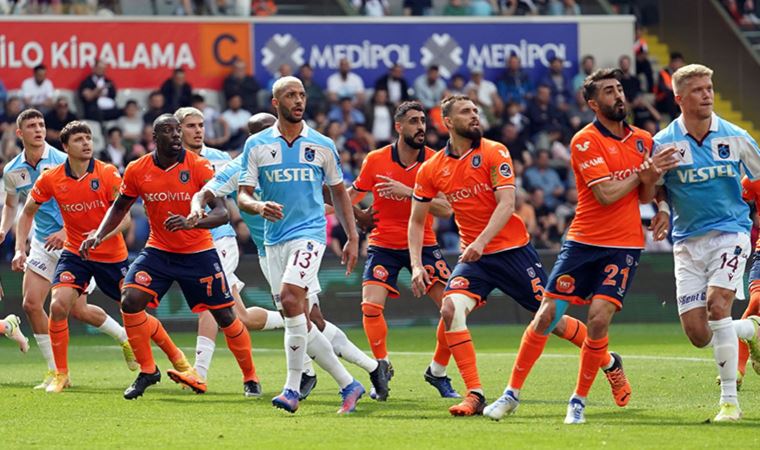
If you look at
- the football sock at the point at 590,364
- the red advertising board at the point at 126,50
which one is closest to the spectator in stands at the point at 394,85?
the red advertising board at the point at 126,50

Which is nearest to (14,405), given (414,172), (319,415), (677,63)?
(319,415)

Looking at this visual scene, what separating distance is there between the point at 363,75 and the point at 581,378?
1930cm

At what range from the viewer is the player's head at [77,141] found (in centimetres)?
1423

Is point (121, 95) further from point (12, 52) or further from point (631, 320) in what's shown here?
point (631, 320)

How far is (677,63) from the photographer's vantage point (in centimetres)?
3073

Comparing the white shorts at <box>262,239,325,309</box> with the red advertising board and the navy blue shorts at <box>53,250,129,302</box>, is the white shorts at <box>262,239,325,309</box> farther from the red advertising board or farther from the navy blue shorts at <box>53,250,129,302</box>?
the red advertising board

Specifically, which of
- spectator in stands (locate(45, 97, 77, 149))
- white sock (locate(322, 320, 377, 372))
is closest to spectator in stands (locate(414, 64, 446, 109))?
spectator in stands (locate(45, 97, 77, 149))

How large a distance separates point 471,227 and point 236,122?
15.1m

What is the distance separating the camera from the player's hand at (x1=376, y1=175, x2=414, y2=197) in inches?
515

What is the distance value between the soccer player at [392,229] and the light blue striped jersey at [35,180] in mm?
3332

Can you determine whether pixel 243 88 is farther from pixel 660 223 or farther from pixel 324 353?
pixel 660 223


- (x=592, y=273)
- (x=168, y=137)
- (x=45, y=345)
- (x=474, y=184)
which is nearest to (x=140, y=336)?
(x=168, y=137)

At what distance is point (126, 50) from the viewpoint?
28000mm

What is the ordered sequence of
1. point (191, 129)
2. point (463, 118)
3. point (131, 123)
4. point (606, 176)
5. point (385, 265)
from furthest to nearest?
point (131, 123) → point (191, 129) → point (385, 265) → point (463, 118) → point (606, 176)
